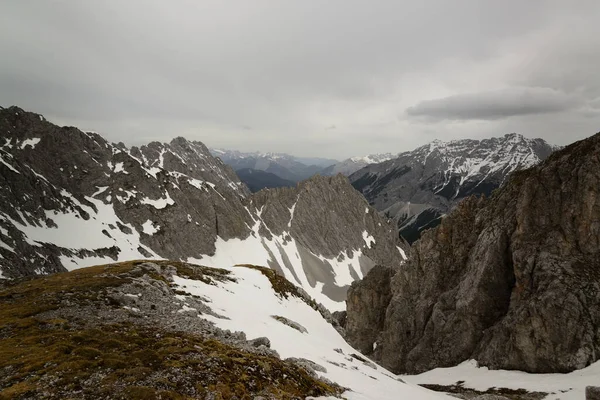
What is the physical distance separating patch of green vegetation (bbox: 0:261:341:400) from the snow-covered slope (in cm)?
611

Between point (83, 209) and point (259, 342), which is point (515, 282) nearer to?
point (259, 342)

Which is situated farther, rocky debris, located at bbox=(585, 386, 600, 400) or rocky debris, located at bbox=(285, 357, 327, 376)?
rocky debris, located at bbox=(585, 386, 600, 400)

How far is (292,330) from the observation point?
43.4 metres

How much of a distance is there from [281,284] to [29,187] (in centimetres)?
13179

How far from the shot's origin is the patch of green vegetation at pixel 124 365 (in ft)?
55.9

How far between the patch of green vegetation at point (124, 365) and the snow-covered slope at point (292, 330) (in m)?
6.11

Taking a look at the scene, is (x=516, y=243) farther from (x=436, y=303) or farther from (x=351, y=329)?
(x=351, y=329)

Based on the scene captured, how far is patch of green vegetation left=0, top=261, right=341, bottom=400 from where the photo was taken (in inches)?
671

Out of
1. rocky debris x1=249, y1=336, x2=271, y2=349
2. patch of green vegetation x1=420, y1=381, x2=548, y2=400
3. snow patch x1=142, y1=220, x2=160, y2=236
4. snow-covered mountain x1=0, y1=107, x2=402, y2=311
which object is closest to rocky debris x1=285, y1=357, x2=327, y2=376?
rocky debris x1=249, y1=336, x2=271, y2=349

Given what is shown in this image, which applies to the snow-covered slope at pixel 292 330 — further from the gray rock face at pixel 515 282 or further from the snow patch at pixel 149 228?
the snow patch at pixel 149 228

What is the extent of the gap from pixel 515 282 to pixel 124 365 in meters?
65.4

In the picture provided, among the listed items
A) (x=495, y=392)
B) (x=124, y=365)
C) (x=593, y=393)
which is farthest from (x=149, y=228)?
(x=593, y=393)

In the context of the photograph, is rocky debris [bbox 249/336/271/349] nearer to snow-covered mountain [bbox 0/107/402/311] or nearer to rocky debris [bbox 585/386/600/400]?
rocky debris [bbox 585/386/600/400]

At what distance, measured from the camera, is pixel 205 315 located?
3550 cm
